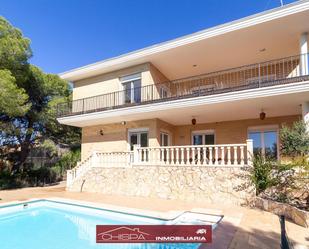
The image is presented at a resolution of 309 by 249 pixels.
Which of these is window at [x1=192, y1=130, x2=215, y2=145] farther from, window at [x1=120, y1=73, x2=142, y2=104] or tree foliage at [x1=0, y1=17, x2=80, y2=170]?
tree foliage at [x1=0, y1=17, x2=80, y2=170]

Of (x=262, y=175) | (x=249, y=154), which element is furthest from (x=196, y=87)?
(x=262, y=175)

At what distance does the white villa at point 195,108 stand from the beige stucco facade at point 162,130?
0.06 metres

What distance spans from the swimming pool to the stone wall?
3.37 m

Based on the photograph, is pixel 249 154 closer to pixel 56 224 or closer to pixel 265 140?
pixel 265 140

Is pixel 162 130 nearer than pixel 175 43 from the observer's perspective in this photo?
No

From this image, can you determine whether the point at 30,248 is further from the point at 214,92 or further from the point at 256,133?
the point at 256,133

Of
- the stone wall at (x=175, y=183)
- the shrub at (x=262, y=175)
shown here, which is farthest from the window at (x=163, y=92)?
the shrub at (x=262, y=175)

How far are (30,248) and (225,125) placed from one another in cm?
1253

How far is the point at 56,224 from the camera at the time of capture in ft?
26.8

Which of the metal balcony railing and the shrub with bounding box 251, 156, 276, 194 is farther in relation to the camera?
the metal balcony railing

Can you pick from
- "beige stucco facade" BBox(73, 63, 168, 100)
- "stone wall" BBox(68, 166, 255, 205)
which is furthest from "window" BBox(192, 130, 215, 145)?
"stone wall" BBox(68, 166, 255, 205)

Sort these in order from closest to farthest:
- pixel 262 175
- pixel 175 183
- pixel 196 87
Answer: pixel 262 175
pixel 175 183
pixel 196 87

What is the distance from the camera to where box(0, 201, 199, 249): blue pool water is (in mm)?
6168

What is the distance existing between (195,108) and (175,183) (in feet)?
13.1
